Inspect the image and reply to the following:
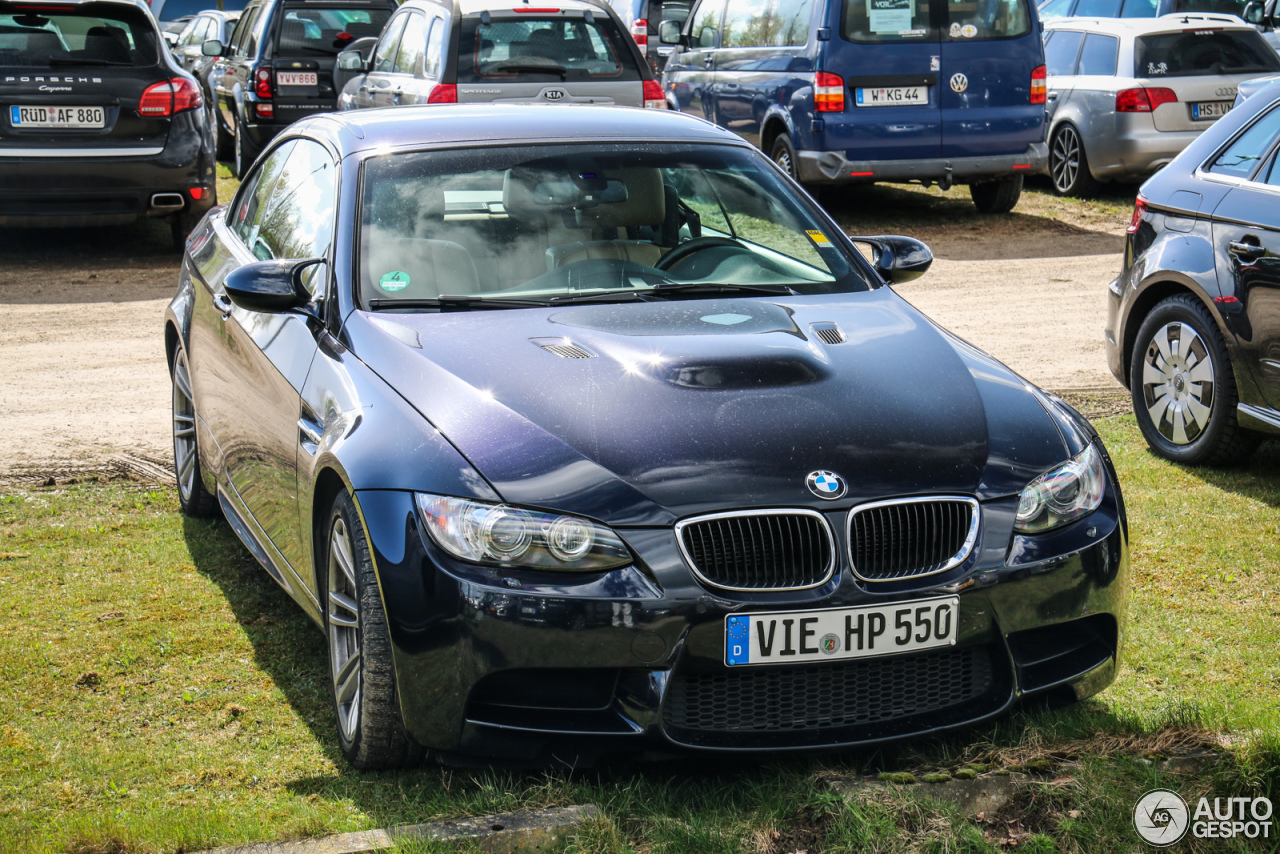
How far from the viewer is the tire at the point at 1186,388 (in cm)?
614

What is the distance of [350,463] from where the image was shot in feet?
11.5

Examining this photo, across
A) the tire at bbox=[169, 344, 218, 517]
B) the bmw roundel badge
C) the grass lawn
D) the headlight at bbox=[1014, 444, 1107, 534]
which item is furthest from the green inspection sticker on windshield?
the headlight at bbox=[1014, 444, 1107, 534]

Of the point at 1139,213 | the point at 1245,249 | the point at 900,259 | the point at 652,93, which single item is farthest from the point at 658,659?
the point at 652,93

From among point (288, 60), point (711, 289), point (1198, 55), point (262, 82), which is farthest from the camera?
point (288, 60)

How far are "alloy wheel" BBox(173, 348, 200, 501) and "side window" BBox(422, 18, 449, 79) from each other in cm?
653

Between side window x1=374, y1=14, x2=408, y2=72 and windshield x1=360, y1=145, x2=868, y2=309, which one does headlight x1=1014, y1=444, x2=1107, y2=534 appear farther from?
side window x1=374, y1=14, x2=408, y2=72

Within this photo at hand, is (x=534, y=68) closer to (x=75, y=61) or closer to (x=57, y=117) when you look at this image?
(x=75, y=61)

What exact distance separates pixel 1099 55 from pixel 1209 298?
29.2ft

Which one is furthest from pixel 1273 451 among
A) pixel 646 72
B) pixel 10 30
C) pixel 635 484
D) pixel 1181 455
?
pixel 10 30

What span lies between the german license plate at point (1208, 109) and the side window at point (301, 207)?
10444 millimetres

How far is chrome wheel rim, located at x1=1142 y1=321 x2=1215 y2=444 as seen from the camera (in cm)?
627

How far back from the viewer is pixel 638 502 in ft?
10.5

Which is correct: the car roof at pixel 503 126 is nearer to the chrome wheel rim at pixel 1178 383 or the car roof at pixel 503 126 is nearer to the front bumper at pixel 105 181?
the chrome wheel rim at pixel 1178 383

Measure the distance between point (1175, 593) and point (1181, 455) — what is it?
1658 mm
